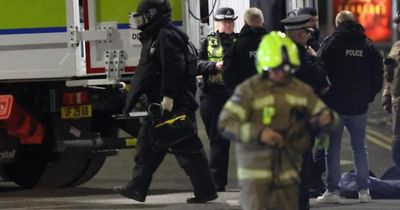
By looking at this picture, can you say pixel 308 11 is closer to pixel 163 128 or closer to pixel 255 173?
pixel 163 128

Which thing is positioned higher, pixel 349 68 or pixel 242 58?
pixel 242 58

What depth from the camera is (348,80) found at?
1041cm

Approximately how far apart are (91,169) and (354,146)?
10.1ft

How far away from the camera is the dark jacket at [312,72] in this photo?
927cm

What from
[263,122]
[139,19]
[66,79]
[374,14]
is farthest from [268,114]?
[374,14]

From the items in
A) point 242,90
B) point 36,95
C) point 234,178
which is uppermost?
point 242,90

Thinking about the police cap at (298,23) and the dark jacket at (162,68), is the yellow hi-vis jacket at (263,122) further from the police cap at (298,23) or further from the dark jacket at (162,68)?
the dark jacket at (162,68)

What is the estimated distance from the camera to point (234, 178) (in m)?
13.0

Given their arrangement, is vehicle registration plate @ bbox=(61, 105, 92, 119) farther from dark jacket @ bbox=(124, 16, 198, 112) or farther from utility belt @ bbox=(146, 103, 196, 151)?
utility belt @ bbox=(146, 103, 196, 151)

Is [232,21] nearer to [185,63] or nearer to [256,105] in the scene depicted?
[185,63]

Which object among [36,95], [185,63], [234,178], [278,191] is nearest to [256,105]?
[278,191]

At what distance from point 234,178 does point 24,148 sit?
2.46 m

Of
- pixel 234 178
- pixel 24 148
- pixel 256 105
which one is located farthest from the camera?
pixel 234 178

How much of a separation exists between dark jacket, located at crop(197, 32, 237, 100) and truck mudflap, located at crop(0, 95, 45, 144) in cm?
171
